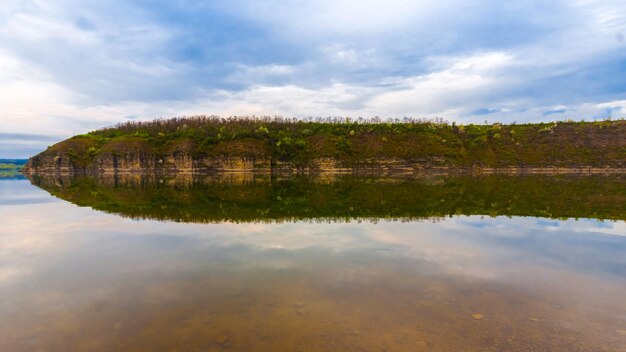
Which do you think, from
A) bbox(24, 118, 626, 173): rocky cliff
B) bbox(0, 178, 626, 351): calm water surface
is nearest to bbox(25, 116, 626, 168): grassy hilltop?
bbox(24, 118, 626, 173): rocky cliff

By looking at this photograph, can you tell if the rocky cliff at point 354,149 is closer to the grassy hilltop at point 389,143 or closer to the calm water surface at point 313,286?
the grassy hilltop at point 389,143

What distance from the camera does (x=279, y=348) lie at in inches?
236

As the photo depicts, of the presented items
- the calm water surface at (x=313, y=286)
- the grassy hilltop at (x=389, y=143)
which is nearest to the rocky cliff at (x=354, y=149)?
the grassy hilltop at (x=389, y=143)

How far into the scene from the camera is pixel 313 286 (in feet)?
29.4

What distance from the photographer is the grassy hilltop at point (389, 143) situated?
99.2 meters

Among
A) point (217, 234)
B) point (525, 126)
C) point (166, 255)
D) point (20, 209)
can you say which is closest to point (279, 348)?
point (166, 255)

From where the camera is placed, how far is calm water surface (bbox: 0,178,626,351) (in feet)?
21.0

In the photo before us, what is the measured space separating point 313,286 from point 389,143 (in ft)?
346

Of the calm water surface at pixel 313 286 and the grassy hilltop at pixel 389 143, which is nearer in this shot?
the calm water surface at pixel 313 286

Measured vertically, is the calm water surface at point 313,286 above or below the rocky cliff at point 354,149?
below

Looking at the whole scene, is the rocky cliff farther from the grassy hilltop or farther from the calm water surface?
the calm water surface

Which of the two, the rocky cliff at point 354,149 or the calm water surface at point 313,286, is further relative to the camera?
the rocky cliff at point 354,149

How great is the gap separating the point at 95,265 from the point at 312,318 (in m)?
→ 8.12

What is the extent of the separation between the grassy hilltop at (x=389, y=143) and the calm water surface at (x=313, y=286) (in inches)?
3581
